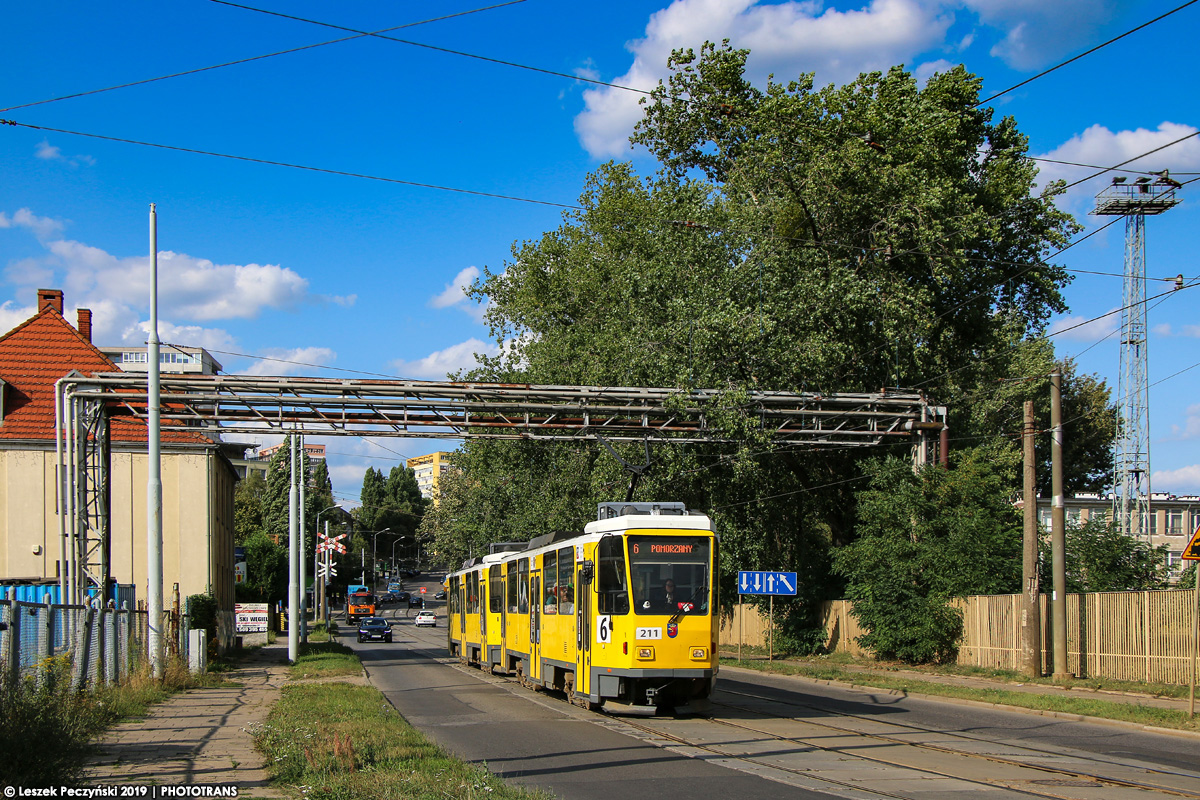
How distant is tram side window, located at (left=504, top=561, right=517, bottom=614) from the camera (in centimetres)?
2481

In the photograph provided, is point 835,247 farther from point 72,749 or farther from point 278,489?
point 278,489

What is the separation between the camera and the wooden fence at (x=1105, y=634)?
2036cm

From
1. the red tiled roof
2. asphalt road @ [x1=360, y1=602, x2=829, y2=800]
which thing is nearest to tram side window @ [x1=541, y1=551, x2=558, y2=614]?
asphalt road @ [x1=360, y1=602, x2=829, y2=800]

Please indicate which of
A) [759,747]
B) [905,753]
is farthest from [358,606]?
[905,753]

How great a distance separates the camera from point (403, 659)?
38500 millimetres

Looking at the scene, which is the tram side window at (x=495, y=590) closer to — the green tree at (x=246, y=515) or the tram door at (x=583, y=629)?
the tram door at (x=583, y=629)

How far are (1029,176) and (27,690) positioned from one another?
33319mm

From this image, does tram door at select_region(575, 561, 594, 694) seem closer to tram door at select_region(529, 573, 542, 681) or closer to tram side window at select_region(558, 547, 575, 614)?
tram side window at select_region(558, 547, 575, 614)

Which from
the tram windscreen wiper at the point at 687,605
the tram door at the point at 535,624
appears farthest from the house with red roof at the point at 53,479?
the tram windscreen wiper at the point at 687,605

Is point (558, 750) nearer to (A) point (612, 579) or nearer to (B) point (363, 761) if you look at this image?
(B) point (363, 761)

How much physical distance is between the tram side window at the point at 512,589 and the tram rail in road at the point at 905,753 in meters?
5.64

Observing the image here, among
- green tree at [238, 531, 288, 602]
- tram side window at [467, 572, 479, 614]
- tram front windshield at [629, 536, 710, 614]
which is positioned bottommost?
green tree at [238, 531, 288, 602]

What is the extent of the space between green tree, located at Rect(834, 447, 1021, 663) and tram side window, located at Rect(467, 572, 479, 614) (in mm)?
11168

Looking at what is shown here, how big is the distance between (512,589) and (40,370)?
26563mm
